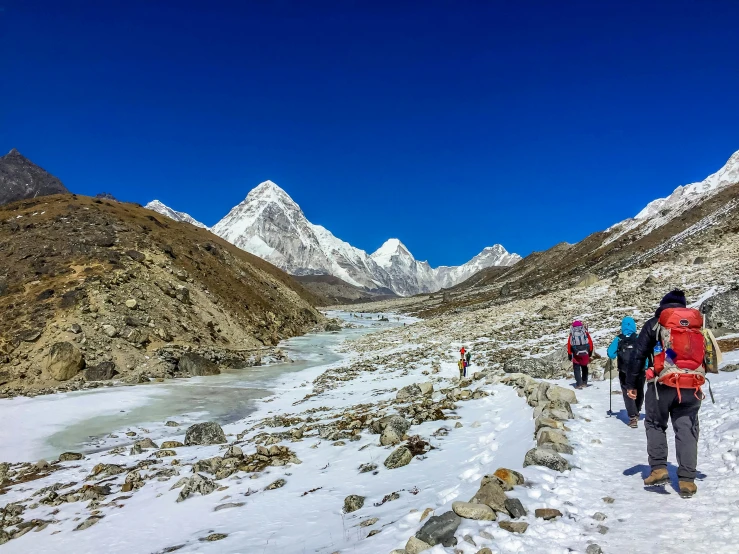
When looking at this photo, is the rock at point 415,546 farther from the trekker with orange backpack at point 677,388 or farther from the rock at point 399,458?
the rock at point 399,458

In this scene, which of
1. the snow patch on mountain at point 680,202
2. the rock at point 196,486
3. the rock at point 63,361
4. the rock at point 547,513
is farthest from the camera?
the snow patch on mountain at point 680,202

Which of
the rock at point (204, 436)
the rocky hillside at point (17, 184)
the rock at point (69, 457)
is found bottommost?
the rock at point (69, 457)

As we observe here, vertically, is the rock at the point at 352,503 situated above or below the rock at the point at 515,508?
below

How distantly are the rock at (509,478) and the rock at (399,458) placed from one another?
2753 mm

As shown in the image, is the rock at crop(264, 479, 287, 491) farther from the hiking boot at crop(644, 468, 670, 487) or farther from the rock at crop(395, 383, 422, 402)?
the rock at crop(395, 383, 422, 402)

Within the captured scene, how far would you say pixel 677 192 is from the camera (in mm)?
173625

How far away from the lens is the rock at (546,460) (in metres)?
6.72

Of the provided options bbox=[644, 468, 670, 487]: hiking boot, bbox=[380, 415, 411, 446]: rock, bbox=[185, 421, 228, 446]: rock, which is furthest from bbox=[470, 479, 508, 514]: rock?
bbox=[185, 421, 228, 446]: rock

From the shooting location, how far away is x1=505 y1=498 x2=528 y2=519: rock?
5.24m

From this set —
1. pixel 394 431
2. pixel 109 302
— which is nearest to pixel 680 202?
pixel 109 302

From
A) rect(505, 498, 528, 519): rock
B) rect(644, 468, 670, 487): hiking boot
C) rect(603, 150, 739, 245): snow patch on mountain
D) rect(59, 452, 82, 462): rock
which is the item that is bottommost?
rect(59, 452, 82, 462): rock

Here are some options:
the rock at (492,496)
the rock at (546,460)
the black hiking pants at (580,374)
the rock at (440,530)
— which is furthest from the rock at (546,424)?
the black hiking pants at (580,374)

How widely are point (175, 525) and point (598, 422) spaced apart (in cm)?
879

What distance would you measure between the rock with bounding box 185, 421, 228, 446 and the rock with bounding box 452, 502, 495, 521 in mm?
9994
